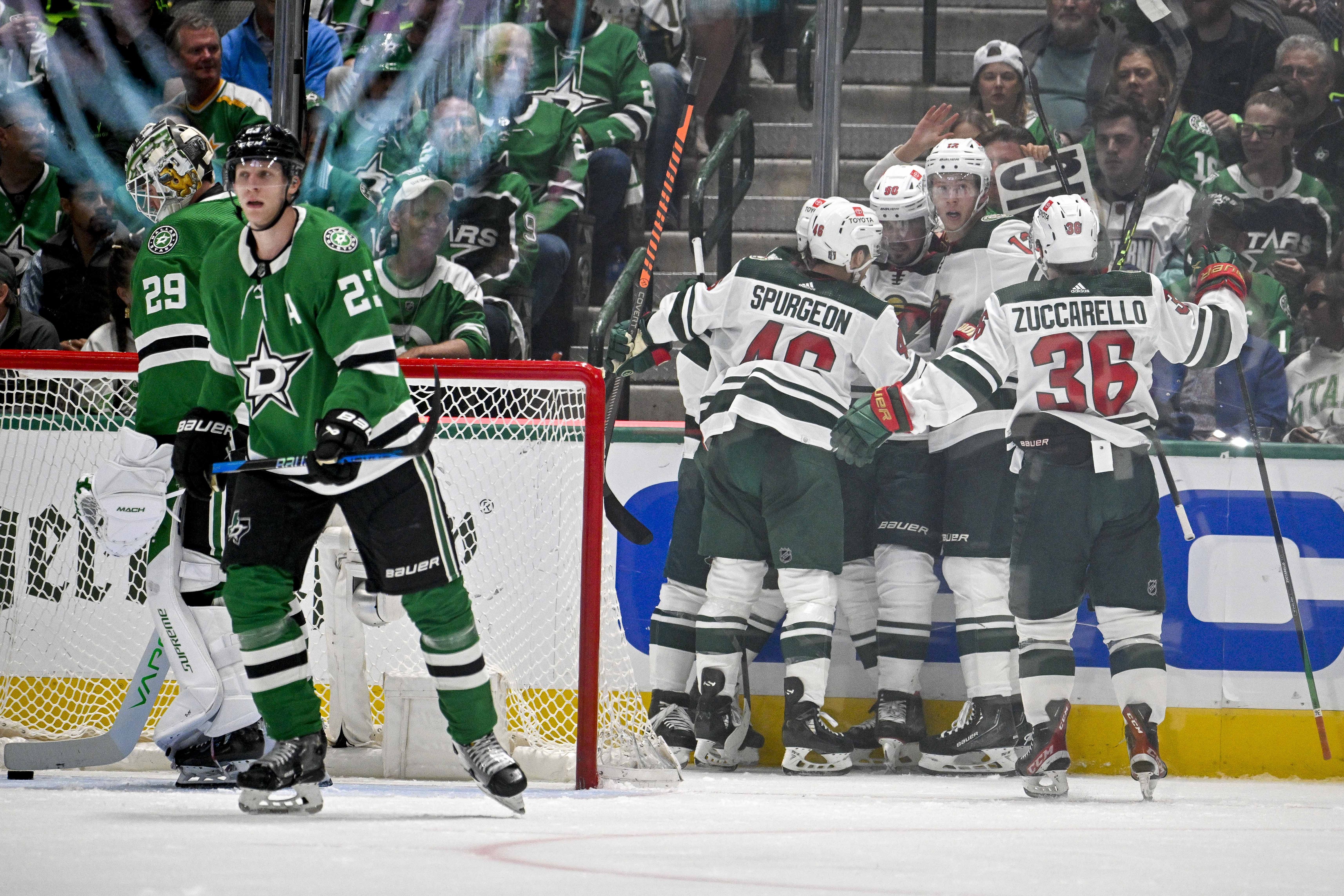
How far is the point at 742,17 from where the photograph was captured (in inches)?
208

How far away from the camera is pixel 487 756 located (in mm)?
3227

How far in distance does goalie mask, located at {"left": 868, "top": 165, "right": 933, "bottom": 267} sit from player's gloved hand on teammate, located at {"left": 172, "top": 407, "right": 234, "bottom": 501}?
226 centimetres

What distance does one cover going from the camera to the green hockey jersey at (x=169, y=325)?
3682 millimetres

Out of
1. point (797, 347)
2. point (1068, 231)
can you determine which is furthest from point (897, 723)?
point (1068, 231)

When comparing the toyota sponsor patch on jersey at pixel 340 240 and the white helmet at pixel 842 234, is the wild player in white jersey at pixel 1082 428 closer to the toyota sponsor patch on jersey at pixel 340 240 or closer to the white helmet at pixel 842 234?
the white helmet at pixel 842 234

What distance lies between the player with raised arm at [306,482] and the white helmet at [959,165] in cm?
228

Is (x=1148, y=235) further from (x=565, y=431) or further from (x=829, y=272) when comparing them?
(x=565, y=431)

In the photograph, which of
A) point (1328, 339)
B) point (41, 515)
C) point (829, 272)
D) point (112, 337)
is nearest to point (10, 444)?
point (41, 515)

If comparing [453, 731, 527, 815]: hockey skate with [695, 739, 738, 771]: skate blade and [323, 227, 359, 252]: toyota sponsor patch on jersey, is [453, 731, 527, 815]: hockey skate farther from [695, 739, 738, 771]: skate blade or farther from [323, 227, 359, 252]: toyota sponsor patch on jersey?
[695, 739, 738, 771]: skate blade

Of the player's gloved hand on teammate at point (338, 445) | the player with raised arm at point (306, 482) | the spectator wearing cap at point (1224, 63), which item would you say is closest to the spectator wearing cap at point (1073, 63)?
the spectator wearing cap at point (1224, 63)

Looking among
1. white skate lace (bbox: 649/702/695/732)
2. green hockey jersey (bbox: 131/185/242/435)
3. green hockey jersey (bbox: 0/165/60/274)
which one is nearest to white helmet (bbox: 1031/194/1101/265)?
white skate lace (bbox: 649/702/695/732)

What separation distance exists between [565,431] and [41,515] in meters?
1.53

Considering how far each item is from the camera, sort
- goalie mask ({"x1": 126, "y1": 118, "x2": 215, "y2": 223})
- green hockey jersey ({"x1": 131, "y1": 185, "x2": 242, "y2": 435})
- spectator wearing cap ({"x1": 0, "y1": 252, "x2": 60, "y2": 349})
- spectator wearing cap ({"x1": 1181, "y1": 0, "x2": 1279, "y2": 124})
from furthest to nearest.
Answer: spectator wearing cap ({"x1": 0, "y1": 252, "x2": 60, "y2": 349}) → spectator wearing cap ({"x1": 1181, "y1": 0, "x2": 1279, "y2": 124}) → goalie mask ({"x1": 126, "y1": 118, "x2": 215, "y2": 223}) → green hockey jersey ({"x1": 131, "y1": 185, "x2": 242, "y2": 435})

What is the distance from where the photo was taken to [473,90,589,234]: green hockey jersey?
5.25 m
